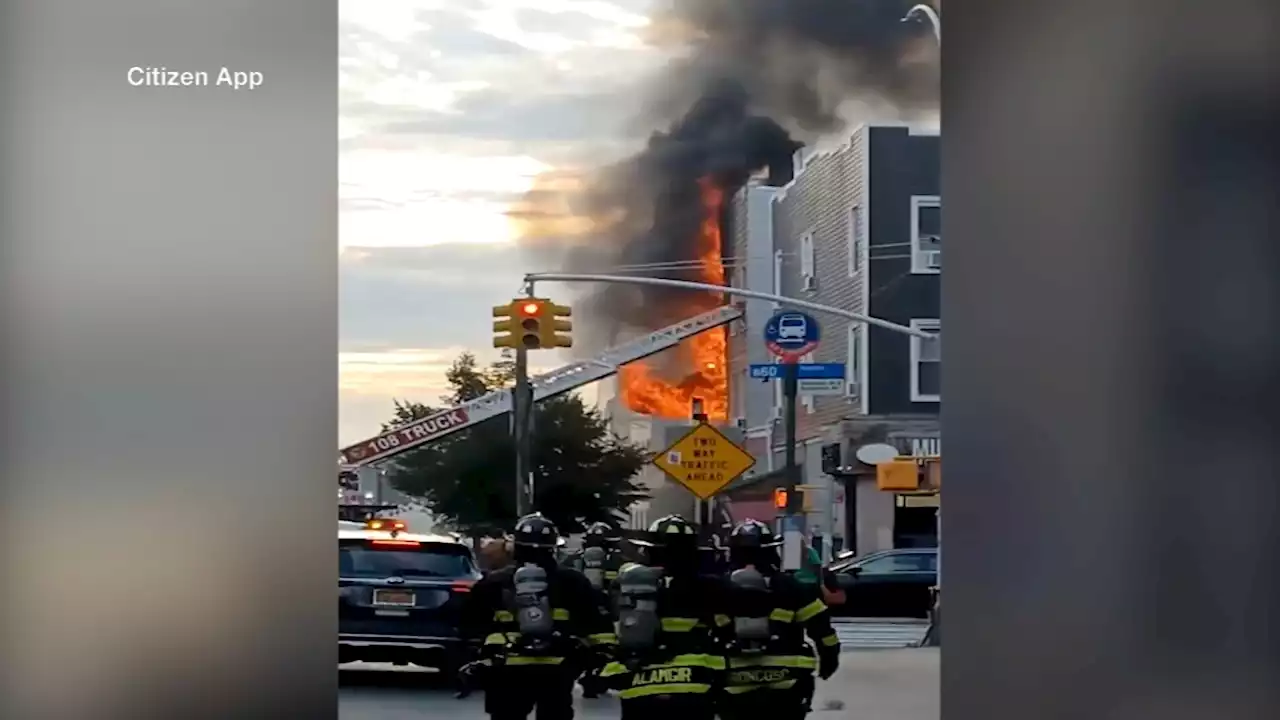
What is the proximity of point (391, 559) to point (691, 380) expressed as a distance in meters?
0.91

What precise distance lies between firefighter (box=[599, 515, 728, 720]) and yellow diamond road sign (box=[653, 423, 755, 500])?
131mm

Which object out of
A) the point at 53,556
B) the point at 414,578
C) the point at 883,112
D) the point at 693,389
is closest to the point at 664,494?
the point at 693,389

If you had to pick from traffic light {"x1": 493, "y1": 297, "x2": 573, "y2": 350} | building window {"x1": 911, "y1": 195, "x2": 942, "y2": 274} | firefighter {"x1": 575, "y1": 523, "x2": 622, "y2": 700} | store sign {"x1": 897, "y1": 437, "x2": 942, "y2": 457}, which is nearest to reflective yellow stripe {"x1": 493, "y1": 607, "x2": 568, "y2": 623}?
firefighter {"x1": 575, "y1": 523, "x2": 622, "y2": 700}

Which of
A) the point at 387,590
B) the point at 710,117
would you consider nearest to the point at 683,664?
the point at 387,590

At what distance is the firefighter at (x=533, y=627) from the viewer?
4254mm

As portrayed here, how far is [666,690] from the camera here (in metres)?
4.35

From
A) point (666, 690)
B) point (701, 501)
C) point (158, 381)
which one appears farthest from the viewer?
point (666, 690)

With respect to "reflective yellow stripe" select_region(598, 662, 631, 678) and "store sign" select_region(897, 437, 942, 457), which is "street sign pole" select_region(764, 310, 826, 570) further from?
"reflective yellow stripe" select_region(598, 662, 631, 678)

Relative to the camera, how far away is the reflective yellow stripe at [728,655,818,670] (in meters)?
4.34

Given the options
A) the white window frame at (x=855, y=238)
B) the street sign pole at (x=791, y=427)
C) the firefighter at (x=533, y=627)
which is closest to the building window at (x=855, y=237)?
the white window frame at (x=855, y=238)

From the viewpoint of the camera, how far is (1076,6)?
4477 mm

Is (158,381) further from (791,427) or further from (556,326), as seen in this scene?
(791,427)

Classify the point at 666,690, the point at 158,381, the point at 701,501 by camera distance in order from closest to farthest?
the point at 158,381, the point at 701,501, the point at 666,690

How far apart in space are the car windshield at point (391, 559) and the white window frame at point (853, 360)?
1108mm
